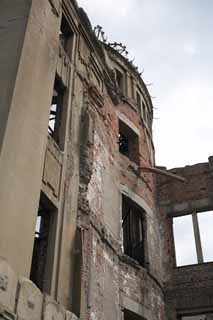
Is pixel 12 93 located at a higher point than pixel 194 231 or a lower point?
lower

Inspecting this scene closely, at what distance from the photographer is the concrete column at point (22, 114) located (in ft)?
20.4

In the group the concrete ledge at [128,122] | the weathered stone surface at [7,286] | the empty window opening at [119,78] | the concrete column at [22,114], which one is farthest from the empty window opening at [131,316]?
the empty window opening at [119,78]

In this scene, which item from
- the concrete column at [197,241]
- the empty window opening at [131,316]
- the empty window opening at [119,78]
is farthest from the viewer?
the empty window opening at [119,78]

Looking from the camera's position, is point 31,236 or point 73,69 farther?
point 73,69

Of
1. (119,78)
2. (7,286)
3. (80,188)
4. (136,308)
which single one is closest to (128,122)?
(119,78)

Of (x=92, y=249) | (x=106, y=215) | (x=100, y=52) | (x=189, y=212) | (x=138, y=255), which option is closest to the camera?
(x=92, y=249)

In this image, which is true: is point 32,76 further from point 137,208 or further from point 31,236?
point 137,208

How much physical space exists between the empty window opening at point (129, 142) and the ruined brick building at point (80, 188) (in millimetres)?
41

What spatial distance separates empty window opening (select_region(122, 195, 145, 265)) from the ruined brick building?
1.2 inches

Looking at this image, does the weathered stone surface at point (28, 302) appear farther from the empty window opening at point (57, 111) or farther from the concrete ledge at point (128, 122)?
the concrete ledge at point (128, 122)

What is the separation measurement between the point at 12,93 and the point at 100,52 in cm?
718

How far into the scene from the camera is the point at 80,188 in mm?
9438

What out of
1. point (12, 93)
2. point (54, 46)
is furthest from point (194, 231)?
point (12, 93)

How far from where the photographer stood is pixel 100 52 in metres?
13.7
